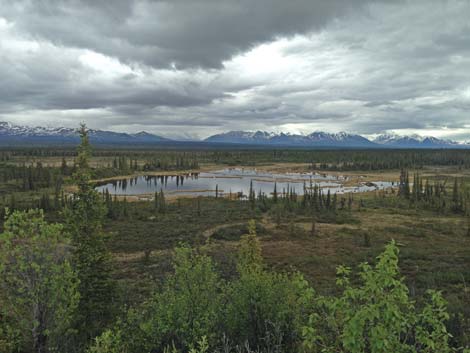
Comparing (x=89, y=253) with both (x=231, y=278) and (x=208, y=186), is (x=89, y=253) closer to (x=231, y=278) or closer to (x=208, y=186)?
(x=231, y=278)

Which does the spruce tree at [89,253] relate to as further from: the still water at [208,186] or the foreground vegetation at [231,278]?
the still water at [208,186]

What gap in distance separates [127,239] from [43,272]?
90.6 feet

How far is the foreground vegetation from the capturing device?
24.0ft

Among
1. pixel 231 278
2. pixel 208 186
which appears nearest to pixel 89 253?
pixel 231 278

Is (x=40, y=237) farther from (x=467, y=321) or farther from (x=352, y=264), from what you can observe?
(x=352, y=264)

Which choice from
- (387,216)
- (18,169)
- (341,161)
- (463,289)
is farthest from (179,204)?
(341,161)

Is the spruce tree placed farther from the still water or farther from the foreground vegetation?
the still water

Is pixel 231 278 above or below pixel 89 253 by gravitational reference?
below

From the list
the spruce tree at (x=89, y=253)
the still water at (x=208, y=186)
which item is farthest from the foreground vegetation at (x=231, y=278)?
the still water at (x=208, y=186)

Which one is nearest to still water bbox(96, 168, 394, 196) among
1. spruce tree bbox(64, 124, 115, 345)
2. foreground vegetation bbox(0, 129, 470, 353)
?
foreground vegetation bbox(0, 129, 470, 353)

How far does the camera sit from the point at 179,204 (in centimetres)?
6147

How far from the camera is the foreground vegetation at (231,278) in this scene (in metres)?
7.31

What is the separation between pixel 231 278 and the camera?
2020cm

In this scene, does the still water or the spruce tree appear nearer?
the spruce tree
